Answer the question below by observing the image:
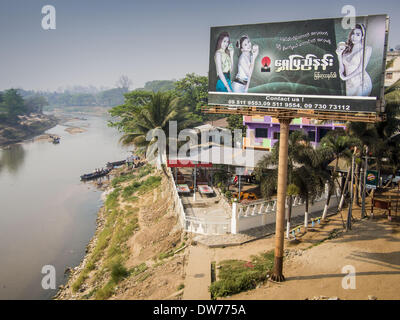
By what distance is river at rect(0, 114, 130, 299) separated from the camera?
22.2 meters

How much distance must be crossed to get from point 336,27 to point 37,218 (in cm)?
3112

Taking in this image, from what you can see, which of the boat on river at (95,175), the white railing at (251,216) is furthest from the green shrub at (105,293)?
the boat on river at (95,175)

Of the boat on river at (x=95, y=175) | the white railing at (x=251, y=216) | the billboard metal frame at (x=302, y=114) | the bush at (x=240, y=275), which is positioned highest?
the billboard metal frame at (x=302, y=114)

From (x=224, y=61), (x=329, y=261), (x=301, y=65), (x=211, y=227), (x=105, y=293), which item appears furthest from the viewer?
(x=211, y=227)

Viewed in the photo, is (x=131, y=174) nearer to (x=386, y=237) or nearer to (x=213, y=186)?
(x=213, y=186)

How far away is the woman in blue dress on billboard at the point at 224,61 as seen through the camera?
12883 mm

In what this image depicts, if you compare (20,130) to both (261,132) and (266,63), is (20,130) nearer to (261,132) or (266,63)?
(261,132)

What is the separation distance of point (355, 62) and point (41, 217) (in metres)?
31.3

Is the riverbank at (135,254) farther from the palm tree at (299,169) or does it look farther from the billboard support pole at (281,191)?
the palm tree at (299,169)

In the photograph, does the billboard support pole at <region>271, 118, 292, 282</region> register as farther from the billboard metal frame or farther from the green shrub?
the green shrub

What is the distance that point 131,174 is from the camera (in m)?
45.0

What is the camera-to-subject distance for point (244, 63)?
12711 mm

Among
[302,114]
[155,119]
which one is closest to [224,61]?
[302,114]

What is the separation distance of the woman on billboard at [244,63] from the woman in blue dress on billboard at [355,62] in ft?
9.74
